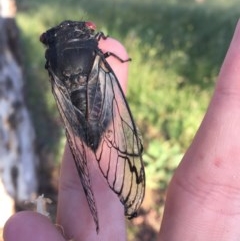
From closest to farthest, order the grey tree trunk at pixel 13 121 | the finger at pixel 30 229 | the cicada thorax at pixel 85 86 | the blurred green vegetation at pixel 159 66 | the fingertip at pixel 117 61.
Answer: the finger at pixel 30 229 → the cicada thorax at pixel 85 86 → the fingertip at pixel 117 61 → the grey tree trunk at pixel 13 121 → the blurred green vegetation at pixel 159 66

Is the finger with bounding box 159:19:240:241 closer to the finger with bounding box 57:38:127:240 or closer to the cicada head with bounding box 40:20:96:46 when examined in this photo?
the finger with bounding box 57:38:127:240

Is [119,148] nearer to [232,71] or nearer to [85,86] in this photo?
[85,86]

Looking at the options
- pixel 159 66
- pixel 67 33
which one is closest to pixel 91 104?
pixel 67 33

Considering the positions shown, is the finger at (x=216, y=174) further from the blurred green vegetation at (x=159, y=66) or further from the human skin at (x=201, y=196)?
the blurred green vegetation at (x=159, y=66)

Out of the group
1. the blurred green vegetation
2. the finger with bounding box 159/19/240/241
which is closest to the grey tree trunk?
the blurred green vegetation

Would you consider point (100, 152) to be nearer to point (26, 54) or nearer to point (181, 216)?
point (181, 216)

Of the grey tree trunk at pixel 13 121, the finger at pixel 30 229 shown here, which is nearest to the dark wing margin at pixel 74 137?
the finger at pixel 30 229
